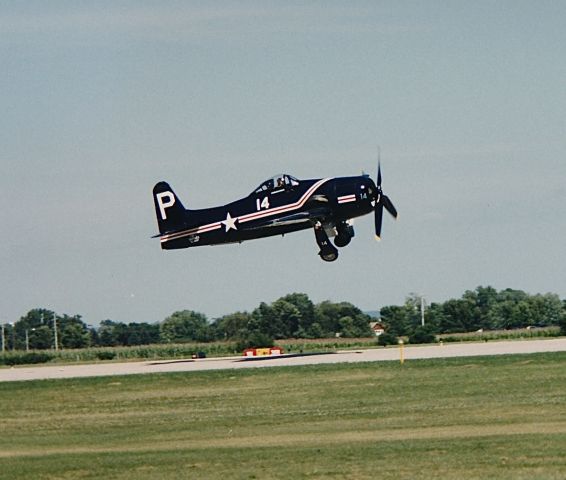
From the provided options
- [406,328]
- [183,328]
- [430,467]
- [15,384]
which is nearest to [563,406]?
[430,467]

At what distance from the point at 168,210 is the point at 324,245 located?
10239 mm

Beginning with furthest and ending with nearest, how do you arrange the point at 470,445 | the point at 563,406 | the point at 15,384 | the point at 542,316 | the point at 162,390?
1. the point at 542,316
2. the point at 15,384
3. the point at 162,390
4. the point at 563,406
5. the point at 470,445

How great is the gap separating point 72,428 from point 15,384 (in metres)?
14.9

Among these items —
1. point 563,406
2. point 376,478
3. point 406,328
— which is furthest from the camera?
point 406,328

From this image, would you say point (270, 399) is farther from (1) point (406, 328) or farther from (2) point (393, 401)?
(1) point (406, 328)

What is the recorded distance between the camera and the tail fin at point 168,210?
63.2 m

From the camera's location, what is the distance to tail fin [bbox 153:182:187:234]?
63156 millimetres

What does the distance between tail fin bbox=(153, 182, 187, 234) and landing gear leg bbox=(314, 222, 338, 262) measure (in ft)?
27.6

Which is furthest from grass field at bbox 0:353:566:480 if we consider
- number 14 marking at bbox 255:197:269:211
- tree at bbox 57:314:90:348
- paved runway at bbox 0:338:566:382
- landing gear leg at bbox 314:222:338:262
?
tree at bbox 57:314:90:348

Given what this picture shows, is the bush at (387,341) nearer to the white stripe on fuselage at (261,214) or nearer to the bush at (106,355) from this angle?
the white stripe on fuselage at (261,214)

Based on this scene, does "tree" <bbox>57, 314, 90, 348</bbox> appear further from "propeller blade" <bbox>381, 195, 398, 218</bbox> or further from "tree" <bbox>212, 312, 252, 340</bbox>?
"propeller blade" <bbox>381, 195, 398, 218</bbox>

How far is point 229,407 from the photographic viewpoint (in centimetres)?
3966

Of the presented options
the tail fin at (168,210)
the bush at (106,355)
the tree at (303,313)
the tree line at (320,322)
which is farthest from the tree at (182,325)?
the tail fin at (168,210)

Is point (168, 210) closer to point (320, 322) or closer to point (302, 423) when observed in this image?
point (302, 423)
